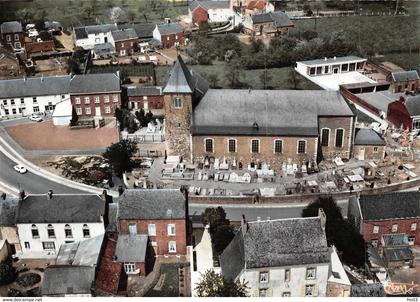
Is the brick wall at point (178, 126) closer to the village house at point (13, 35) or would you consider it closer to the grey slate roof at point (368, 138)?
the grey slate roof at point (368, 138)

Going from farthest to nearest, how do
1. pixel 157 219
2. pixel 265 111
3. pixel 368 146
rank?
pixel 368 146
pixel 265 111
pixel 157 219

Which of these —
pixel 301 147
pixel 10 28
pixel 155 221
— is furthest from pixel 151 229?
pixel 10 28

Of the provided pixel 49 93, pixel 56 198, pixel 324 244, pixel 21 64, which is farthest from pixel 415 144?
pixel 21 64

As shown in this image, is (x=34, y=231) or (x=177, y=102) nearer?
(x=34, y=231)

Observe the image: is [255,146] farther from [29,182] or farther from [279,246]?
[29,182]

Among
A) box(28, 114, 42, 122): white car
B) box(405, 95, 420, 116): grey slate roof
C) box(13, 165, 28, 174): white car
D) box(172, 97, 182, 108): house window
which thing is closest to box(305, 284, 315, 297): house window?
box(172, 97, 182, 108): house window

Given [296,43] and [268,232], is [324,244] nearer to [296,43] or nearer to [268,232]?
[268,232]
